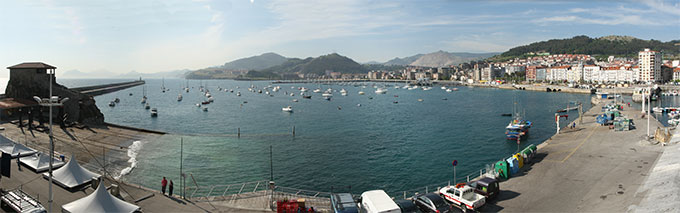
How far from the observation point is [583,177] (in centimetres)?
1428

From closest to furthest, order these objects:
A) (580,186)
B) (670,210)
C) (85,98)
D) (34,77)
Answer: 1. (670,210)
2. (580,186)
3. (34,77)
4. (85,98)

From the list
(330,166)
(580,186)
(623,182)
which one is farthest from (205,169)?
(623,182)

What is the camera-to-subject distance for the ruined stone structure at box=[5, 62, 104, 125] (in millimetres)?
30531

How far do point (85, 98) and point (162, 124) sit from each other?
9242 mm

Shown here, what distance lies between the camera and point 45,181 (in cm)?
1345

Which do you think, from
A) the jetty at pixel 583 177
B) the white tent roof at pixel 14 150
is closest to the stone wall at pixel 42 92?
the white tent roof at pixel 14 150

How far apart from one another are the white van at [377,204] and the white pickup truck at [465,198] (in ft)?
8.18

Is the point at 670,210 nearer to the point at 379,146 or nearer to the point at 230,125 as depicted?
the point at 379,146

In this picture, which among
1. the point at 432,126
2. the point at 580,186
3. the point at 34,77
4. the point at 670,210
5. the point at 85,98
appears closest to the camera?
the point at 670,210

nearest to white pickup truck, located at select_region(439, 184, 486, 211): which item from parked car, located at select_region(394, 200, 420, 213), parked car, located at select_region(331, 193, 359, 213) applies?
parked car, located at select_region(394, 200, 420, 213)

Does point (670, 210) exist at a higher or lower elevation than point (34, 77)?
lower

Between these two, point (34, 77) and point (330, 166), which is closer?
point (330, 166)

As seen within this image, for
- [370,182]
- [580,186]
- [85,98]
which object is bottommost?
[370,182]

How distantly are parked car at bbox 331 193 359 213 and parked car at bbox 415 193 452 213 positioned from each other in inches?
85.9
